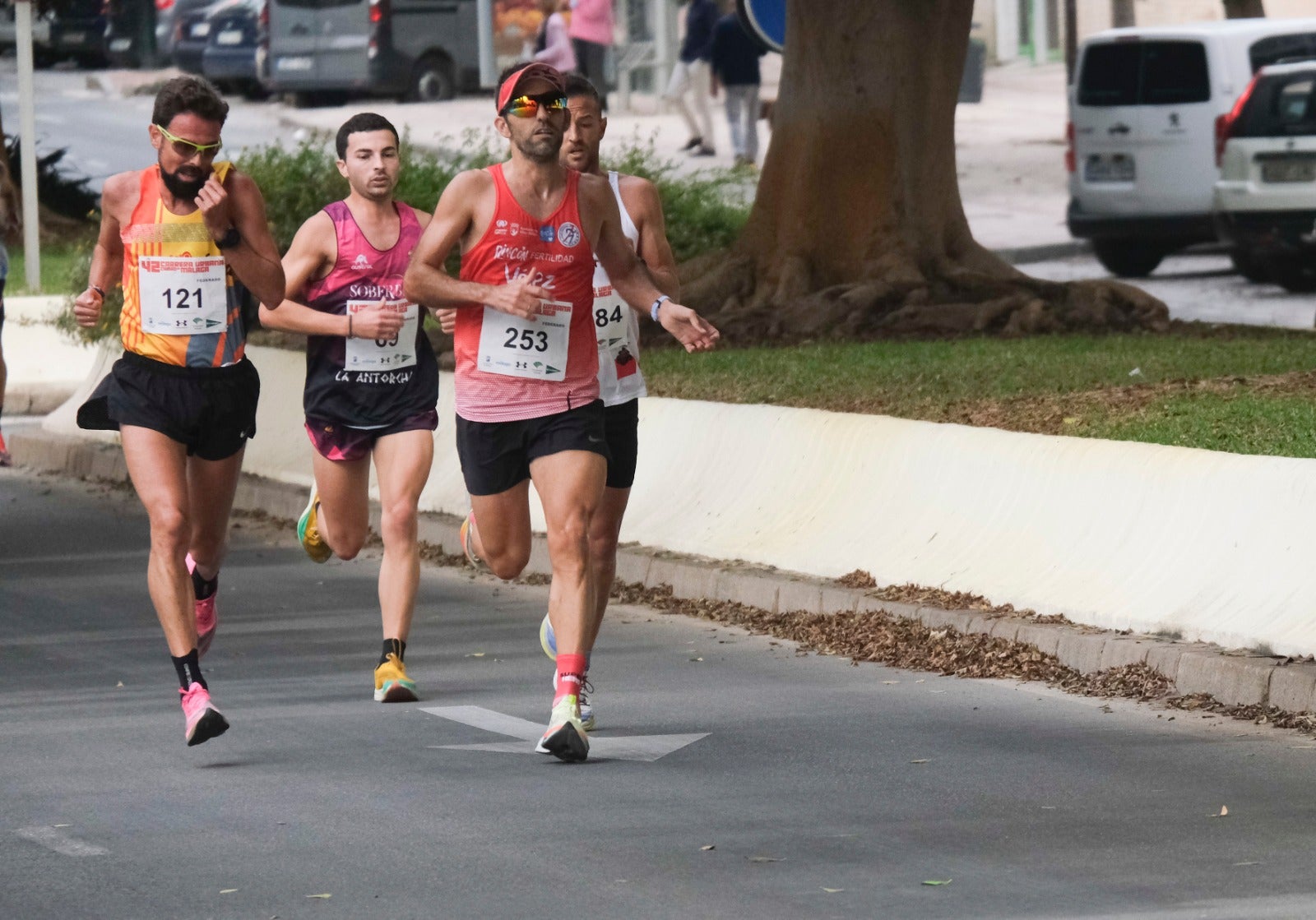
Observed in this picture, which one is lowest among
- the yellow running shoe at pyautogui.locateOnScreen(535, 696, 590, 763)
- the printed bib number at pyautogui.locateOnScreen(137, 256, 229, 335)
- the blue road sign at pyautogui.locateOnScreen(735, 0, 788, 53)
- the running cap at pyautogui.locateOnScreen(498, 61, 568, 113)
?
the yellow running shoe at pyautogui.locateOnScreen(535, 696, 590, 763)

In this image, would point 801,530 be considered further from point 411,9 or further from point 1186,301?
point 411,9

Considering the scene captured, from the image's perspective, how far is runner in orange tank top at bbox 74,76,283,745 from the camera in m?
7.84

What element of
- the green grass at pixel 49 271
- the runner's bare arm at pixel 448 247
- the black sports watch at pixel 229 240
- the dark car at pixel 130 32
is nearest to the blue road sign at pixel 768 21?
the green grass at pixel 49 271

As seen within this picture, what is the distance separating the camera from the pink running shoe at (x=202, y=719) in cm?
754

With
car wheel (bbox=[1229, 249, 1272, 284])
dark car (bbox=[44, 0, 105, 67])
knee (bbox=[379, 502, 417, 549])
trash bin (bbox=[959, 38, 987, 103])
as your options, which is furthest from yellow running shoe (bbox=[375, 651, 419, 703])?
dark car (bbox=[44, 0, 105, 67])

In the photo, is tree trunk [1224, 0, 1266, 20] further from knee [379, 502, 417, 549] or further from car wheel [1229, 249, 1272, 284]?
knee [379, 502, 417, 549]

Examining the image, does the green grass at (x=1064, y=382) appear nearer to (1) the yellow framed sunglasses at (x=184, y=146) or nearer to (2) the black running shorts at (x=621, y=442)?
(2) the black running shorts at (x=621, y=442)

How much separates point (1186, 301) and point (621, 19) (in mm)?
20112

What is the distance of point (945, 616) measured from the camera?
9.84 metres

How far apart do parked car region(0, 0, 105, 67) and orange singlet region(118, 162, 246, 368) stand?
38844 millimetres

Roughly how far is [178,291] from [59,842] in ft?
6.79

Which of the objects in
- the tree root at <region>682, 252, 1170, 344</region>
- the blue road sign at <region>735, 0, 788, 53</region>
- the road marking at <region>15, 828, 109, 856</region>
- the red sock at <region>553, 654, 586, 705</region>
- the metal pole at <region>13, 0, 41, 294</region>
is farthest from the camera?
the metal pole at <region>13, 0, 41, 294</region>

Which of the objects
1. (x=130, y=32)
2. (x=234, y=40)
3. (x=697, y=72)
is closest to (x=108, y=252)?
(x=697, y=72)

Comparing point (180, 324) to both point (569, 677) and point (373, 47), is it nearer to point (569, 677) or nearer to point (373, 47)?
point (569, 677)
